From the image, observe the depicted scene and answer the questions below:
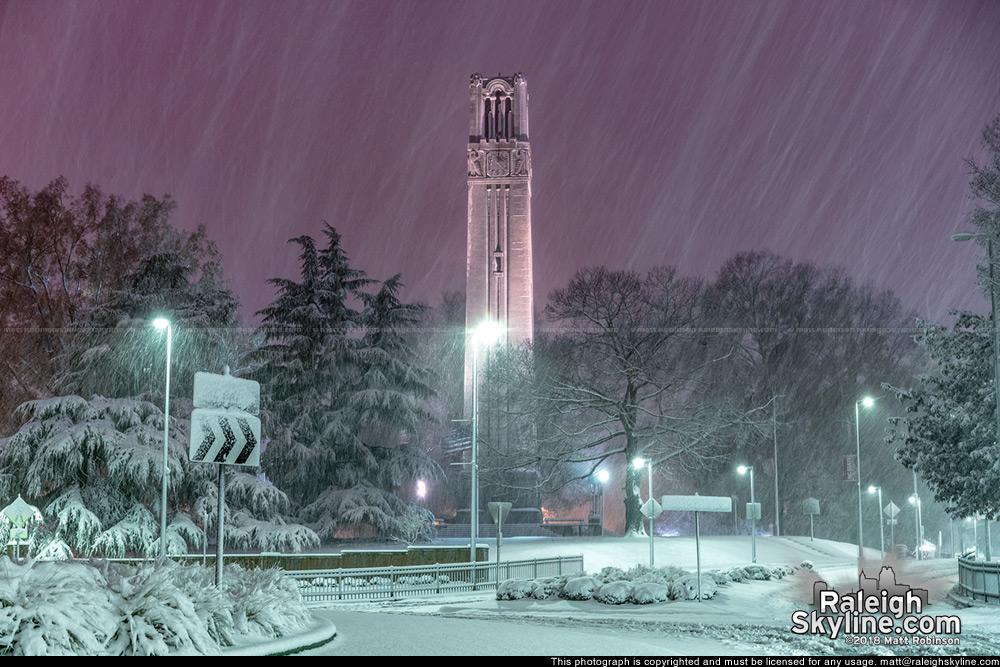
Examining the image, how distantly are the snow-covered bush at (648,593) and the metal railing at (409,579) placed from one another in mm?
6737

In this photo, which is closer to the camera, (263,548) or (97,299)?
(263,548)

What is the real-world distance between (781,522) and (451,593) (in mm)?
42071

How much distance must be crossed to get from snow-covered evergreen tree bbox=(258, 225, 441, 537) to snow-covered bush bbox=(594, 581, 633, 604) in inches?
809

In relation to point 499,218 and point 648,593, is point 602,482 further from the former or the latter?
point 648,593

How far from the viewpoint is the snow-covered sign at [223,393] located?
37.9 feet

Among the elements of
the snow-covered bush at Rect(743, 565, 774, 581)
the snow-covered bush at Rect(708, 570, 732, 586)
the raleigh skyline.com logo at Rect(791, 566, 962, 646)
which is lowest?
the snow-covered bush at Rect(743, 565, 774, 581)

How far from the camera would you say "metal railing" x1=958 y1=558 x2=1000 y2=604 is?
84.3 ft

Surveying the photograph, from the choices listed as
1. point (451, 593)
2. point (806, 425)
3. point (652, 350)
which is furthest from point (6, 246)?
point (806, 425)

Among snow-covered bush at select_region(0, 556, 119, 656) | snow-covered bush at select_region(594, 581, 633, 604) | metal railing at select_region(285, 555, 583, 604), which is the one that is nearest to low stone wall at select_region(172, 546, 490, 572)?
metal railing at select_region(285, 555, 583, 604)

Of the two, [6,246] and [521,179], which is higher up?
[521,179]

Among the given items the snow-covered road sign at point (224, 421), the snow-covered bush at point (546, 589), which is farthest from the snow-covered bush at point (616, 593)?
the snow-covered road sign at point (224, 421)

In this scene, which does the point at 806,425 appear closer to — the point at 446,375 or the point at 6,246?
the point at 446,375

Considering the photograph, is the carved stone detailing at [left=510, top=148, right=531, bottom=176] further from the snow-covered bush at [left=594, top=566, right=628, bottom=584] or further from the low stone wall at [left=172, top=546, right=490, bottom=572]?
the snow-covered bush at [left=594, top=566, right=628, bottom=584]

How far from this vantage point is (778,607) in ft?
76.6
